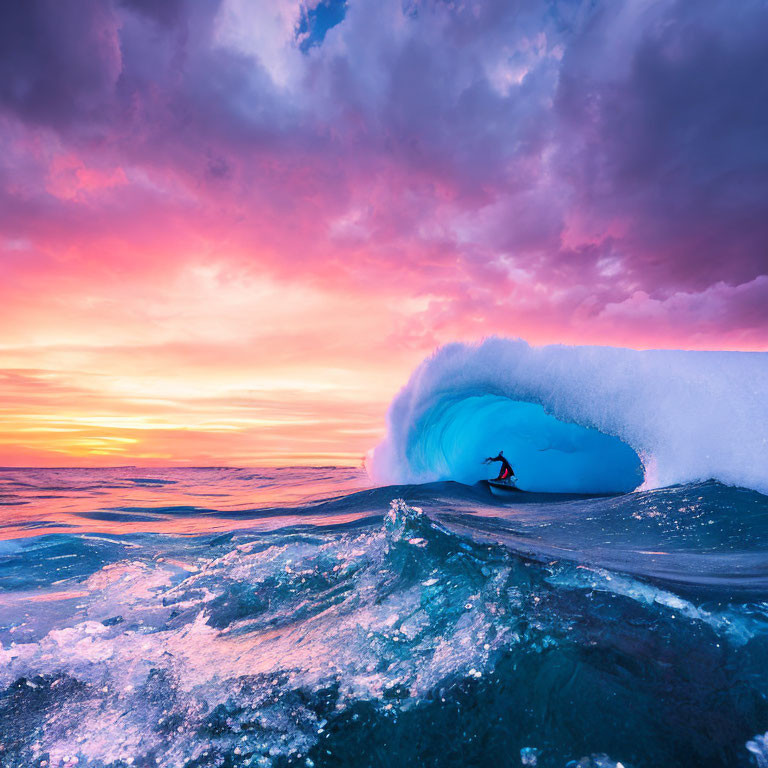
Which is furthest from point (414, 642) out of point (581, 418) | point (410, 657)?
point (581, 418)

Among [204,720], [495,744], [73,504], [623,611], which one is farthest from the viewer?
[73,504]

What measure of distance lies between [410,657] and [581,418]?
693 centimetres

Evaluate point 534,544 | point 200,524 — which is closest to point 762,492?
point 534,544

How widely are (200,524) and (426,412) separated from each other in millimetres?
6388

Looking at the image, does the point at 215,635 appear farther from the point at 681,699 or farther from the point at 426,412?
the point at 426,412

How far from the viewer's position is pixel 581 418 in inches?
314

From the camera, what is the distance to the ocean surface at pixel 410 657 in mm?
1508

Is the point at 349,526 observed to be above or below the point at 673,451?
below

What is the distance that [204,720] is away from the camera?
1774 millimetres

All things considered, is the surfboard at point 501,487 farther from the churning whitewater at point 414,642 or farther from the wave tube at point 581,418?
the churning whitewater at point 414,642

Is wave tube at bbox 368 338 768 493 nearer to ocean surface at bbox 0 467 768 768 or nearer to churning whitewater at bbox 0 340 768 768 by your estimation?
churning whitewater at bbox 0 340 768 768

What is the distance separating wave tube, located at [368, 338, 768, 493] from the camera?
5.93 m

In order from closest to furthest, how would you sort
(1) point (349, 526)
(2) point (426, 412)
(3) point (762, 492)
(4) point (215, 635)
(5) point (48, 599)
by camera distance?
(4) point (215, 635), (5) point (48, 599), (3) point (762, 492), (1) point (349, 526), (2) point (426, 412)

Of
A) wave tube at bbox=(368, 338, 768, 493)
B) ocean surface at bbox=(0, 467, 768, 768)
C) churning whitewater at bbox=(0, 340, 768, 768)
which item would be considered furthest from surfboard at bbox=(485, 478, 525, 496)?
ocean surface at bbox=(0, 467, 768, 768)
